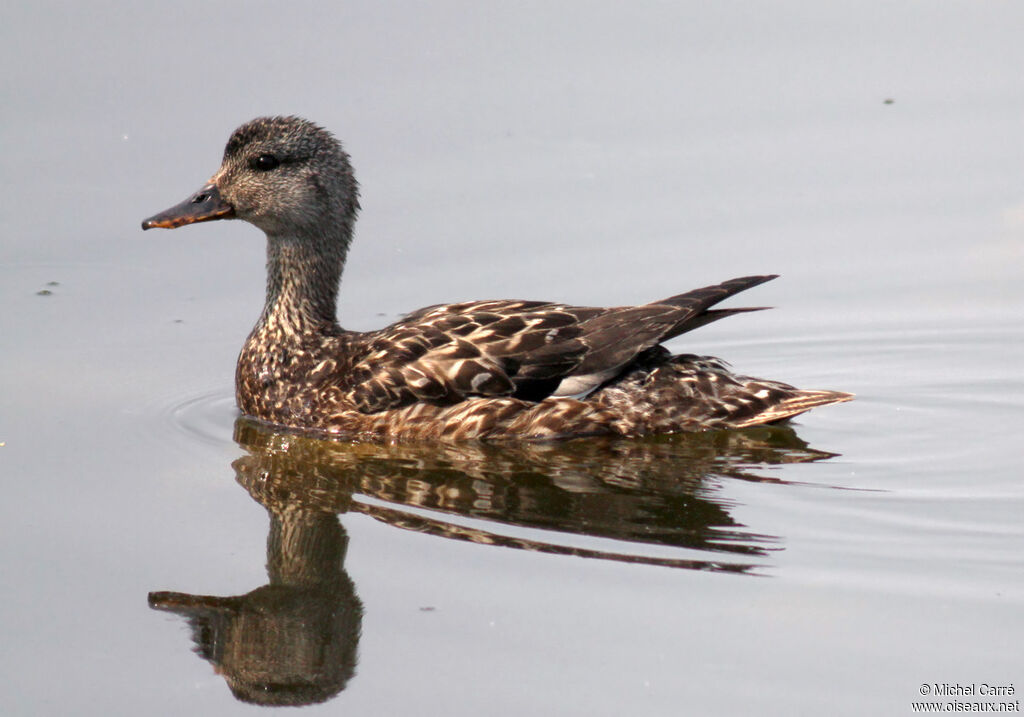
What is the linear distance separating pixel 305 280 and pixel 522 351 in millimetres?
1675

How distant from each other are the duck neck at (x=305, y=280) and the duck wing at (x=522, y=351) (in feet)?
2.74

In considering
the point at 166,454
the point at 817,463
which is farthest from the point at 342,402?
the point at 817,463

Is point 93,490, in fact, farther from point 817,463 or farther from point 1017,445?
point 1017,445

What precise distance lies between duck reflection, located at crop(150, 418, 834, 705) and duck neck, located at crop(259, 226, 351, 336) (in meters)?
0.75

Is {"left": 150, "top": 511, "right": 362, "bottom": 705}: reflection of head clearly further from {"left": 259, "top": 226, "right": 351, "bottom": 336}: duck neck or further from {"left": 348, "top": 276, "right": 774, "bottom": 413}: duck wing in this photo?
{"left": 259, "top": 226, "right": 351, "bottom": 336}: duck neck

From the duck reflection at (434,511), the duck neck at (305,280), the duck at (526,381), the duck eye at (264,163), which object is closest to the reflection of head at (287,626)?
the duck reflection at (434,511)

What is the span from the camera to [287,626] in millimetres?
7809

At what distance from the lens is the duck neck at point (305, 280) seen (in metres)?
10.7

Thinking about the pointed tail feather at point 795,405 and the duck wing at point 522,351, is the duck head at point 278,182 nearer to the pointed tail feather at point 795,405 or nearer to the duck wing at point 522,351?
the duck wing at point 522,351

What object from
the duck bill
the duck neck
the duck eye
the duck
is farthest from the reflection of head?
the duck eye

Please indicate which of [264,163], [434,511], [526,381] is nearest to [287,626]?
[434,511]

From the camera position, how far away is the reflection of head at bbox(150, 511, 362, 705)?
728cm

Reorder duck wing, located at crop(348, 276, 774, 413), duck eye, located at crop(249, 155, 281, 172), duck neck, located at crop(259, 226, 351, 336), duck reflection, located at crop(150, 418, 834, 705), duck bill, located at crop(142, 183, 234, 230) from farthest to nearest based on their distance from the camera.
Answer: duck neck, located at crop(259, 226, 351, 336), duck eye, located at crop(249, 155, 281, 172), duck bill, located at crop(142, 183, 234, 230), duck wing, located at crop(348, 276, 774, 413), duck reflection, located at crop(150, 418, 834, 705)

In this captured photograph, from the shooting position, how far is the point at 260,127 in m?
10.7
